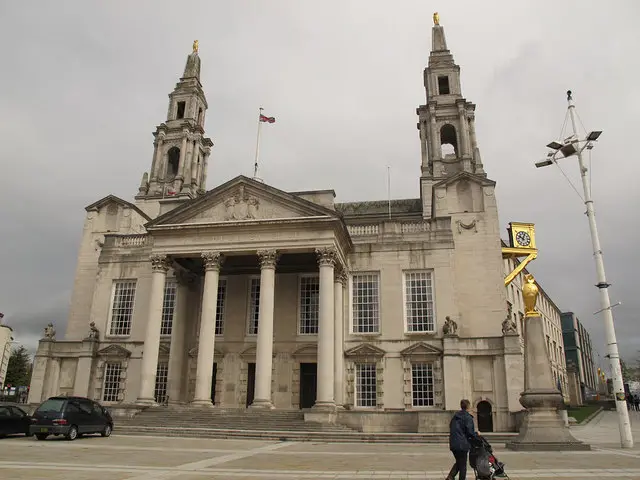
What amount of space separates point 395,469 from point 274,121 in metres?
27.1

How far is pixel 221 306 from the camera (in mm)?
31562

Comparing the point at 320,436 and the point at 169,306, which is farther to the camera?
the point at 169,306

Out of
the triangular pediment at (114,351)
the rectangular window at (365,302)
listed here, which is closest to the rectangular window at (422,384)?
the rectangular window at (365,302)

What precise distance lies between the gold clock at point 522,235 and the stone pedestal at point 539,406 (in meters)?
15.6

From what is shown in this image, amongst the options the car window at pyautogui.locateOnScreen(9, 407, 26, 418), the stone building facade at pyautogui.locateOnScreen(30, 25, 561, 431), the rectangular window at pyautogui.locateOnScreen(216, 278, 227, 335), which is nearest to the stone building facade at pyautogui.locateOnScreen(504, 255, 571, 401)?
the stone building facade at pyautogui.locateOnScreen(30, 25, 561, 431)

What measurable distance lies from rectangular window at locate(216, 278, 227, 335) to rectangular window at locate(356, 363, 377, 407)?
861 cm

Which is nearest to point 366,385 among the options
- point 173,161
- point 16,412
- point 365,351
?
point 365,351

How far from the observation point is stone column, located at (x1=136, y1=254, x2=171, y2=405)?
26375 mm

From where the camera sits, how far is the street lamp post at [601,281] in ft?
56.5

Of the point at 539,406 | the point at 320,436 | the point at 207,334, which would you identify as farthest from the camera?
the point at 207,334

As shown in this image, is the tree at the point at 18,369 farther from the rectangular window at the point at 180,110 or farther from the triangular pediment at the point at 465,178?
the triangular pediment at the point at 465,178

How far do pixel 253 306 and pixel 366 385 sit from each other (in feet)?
26.9

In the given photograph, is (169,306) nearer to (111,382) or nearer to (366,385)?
(111,382)

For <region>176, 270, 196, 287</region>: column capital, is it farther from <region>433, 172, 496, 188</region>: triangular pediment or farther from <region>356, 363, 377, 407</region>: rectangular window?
<region>433, 172, 496, 188</region>: triangular pediment
